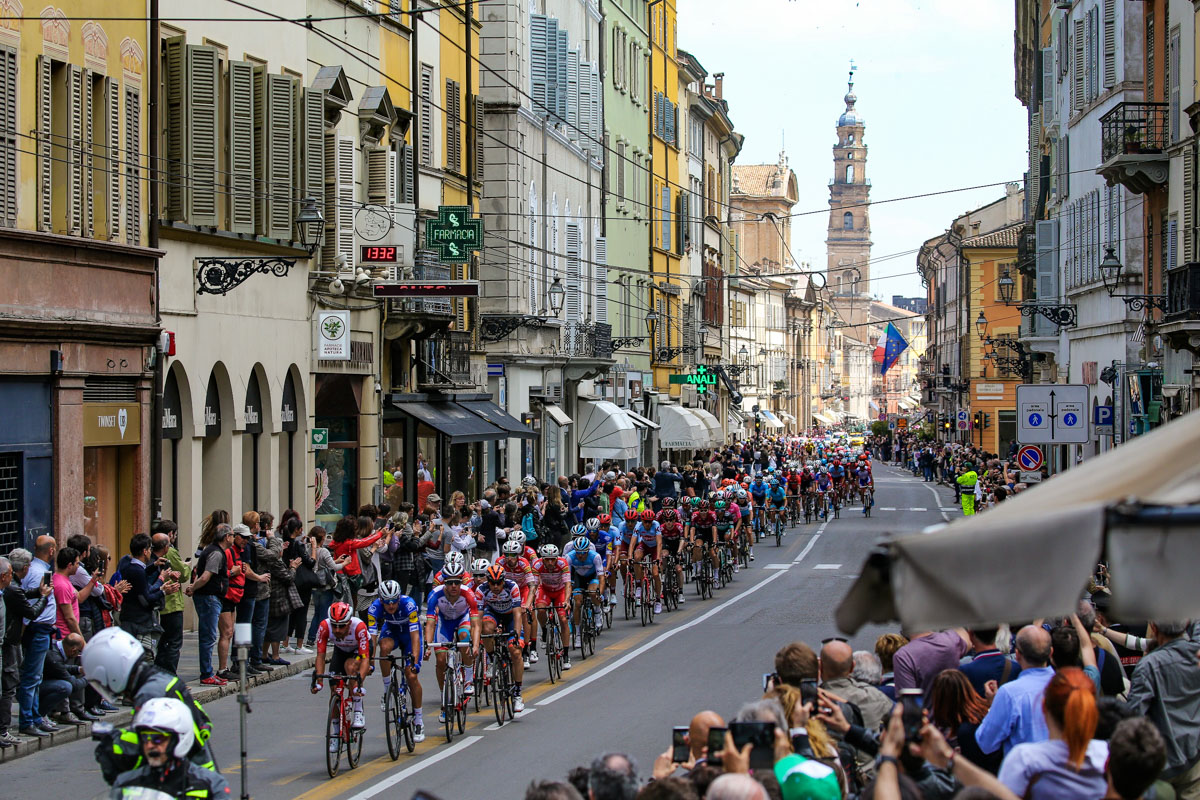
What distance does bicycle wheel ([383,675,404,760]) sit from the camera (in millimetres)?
14141

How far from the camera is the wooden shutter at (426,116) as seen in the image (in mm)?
34219

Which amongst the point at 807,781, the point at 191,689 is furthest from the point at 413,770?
the point at 807,781

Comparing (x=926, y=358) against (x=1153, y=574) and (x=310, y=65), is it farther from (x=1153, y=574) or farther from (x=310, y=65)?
(x=1153, y=574)

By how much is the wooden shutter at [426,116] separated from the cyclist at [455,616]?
19.6 m

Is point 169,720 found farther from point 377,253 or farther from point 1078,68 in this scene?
point 1078,68

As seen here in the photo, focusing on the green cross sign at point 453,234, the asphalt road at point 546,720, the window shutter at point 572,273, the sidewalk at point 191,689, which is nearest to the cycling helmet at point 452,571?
the asphalt road at point 546,720

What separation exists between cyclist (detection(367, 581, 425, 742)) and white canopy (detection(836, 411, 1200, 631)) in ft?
31.3

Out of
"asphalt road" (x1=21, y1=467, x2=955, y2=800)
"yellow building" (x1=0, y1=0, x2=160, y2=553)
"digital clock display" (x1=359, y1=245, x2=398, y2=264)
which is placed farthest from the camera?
"digital clock display" (x1=359, y1=245, x2=398, y2=264)

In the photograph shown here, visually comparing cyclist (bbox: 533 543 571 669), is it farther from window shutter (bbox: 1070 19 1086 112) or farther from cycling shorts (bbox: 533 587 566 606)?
window shutter (bbox: 1070 19 1086 112)

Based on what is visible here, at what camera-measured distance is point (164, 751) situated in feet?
25.3

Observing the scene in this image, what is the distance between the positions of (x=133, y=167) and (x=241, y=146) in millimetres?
2802

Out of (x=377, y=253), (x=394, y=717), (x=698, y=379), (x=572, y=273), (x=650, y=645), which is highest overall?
(x=572, y=273)

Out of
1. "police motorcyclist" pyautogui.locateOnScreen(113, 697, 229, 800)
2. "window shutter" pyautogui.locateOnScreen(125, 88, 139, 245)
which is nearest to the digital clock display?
"window shutter" pyautogui.locateOnScreen(125, 88, 139, 245)

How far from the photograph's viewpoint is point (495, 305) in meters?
40.5
